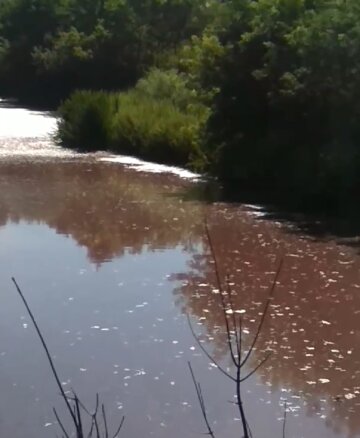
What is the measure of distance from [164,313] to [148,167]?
29.9ft

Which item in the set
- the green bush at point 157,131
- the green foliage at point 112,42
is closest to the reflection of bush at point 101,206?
the green bush at point 157,131

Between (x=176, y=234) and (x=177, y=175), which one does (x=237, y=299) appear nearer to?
(x=176, y=234)

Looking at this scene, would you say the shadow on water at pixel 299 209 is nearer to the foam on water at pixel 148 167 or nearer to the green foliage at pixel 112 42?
the foam on water at pixel 148 167

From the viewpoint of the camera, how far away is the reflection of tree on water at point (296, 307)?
23.4 ft

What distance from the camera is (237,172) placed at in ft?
49.1

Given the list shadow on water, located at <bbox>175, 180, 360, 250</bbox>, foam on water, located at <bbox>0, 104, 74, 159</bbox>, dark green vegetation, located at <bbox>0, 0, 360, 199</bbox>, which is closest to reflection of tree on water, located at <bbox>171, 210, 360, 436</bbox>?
shadow on water, located at <bbox>175, 180, 360, 250</bbox>

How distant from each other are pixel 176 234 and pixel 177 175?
15.0 ft

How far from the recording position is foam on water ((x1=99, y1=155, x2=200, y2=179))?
1688 cm

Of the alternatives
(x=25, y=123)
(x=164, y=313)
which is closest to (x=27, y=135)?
(x=25, y=123)

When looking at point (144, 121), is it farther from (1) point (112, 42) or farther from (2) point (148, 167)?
(1) point (112, 42)

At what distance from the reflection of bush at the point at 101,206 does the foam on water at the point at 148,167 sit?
1.20ft

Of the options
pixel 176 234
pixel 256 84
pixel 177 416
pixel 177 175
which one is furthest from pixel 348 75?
pixel 177 416

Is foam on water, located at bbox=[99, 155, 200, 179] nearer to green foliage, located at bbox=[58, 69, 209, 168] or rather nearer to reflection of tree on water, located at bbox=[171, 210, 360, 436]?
green foliage, located at bbox=[58, 69, 209, 168]

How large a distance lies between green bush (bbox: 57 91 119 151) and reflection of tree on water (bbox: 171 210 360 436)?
7.69 metres
